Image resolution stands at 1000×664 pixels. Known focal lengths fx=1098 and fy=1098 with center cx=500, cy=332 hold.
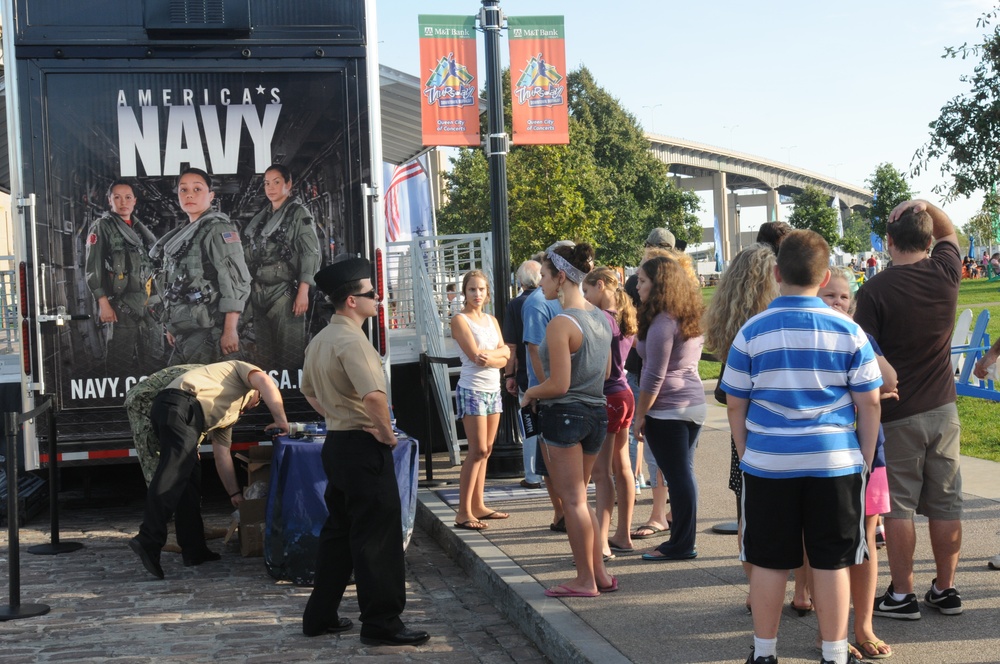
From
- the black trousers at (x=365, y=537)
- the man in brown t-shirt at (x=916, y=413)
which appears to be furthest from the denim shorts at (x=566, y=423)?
the man in brown t-shirt at (x=916, y=413)

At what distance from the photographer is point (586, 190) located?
4444 centimetres

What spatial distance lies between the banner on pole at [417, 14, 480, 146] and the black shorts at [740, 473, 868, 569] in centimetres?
628

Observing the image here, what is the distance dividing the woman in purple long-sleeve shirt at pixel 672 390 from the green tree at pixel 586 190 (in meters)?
22.6

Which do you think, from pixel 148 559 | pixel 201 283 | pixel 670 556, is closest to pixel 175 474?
pixel 148 559

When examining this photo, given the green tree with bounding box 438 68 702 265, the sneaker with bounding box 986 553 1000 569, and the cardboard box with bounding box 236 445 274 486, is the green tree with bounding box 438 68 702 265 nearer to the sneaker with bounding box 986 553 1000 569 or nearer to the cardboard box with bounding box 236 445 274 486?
the cardboard box with bounding box 236 445 274 486

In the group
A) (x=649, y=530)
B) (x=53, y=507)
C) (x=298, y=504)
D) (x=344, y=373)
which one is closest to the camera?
(x=344, y=373)

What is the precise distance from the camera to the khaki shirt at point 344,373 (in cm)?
555

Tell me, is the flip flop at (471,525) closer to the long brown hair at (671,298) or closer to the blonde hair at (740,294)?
the long brown hair at (671,298)

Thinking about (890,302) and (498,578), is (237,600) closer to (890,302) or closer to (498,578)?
(498,578)

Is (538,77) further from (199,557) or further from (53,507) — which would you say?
(53,507)

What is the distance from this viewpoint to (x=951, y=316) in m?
5.34

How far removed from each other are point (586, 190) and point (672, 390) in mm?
38389

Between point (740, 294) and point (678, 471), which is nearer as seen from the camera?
point (740, 294)

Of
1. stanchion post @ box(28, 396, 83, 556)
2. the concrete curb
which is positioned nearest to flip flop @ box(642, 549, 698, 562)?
the concrete curb
